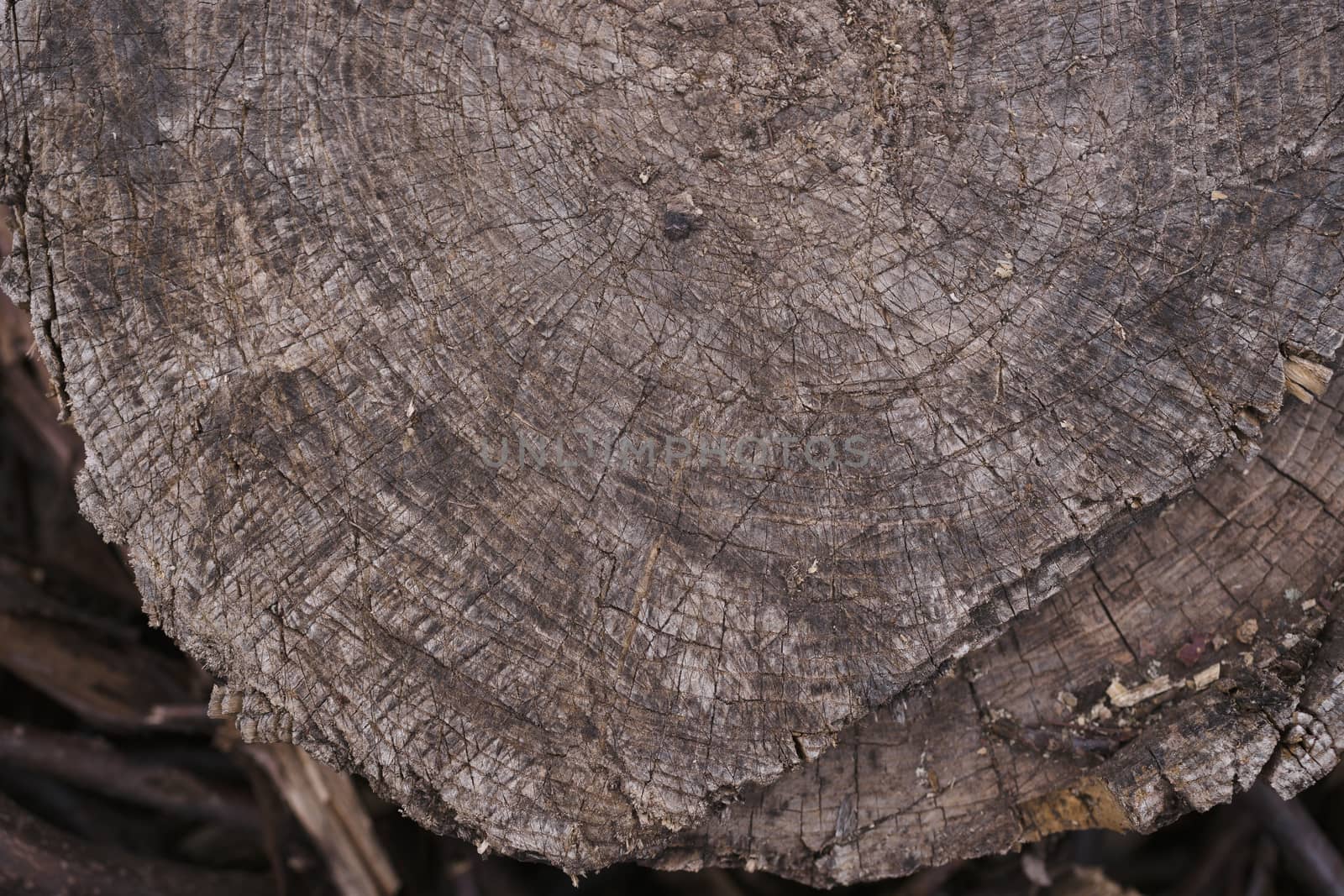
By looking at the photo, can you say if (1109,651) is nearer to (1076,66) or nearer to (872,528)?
(872,528)

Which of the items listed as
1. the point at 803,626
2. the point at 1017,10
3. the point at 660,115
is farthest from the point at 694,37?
the point at 803,626

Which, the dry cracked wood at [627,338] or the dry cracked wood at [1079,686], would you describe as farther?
the dry cracked wood at [1079,686]

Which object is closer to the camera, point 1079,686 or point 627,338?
point 627,338

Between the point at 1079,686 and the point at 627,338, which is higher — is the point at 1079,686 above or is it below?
below

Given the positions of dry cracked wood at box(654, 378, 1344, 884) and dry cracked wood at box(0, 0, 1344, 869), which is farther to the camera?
dry cracked wood at box(654, 378, 1344, 884)
